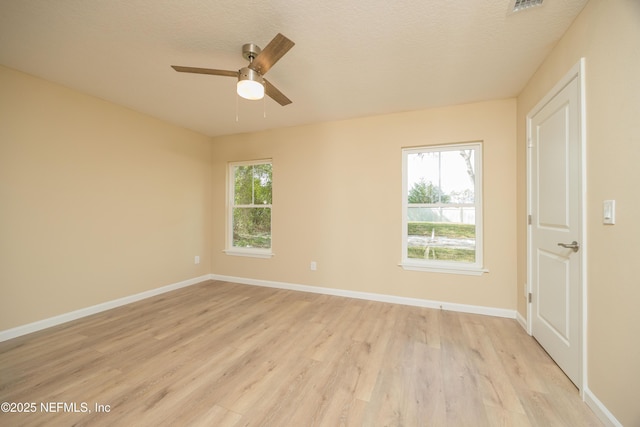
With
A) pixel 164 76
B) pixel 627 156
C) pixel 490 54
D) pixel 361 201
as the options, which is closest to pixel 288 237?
pixel 361 201

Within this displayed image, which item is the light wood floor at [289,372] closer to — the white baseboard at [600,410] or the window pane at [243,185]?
the white baseboard at [600,410]

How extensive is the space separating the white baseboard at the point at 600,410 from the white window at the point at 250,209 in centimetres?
360

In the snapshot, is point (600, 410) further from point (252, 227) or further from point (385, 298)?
point (252, 227)

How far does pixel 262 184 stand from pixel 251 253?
1.22 metres

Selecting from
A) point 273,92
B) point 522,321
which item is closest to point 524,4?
point 273,92

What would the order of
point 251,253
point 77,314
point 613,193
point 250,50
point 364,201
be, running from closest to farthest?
point 613,193 < point 250,50 < point 77,314 < point 364,201 < point 251,253

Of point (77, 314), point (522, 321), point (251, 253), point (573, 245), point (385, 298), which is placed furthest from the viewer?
point (251, 253)

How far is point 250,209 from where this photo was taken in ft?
14.3

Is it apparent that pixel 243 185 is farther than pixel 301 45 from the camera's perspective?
Yes

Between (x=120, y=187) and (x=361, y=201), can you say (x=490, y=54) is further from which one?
(x=120, y=187)

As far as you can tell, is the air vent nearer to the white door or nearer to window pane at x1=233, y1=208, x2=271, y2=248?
the white door

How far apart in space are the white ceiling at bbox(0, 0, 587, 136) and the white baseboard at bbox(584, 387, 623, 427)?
2.50m

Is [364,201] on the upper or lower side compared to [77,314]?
upper

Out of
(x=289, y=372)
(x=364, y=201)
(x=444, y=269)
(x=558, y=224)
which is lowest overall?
(x=289, y=372)
